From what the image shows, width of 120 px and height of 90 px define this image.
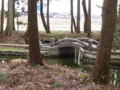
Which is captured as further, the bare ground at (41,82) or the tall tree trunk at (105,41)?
the tall tree trunk at (105,41)

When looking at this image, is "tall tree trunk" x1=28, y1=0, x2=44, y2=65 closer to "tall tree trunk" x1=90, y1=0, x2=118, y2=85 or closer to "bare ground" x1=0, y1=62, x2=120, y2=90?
"bare ground" x1=0, y1=62, x2=120, y2=90

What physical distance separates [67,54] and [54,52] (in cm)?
211

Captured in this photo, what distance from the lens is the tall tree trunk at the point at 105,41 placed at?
687 centimetres

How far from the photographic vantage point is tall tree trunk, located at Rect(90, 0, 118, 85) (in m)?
6.87

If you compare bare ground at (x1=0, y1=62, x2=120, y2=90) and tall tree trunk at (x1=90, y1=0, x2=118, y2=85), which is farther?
tall tree trunk at (x1=90, y1=0, x2=118, y2=85)

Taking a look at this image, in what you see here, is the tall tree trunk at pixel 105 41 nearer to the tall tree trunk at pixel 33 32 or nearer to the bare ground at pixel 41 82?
the bare ground at pixel 41 82

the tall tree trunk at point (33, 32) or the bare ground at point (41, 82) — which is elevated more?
the tall tree trunk at point (33, 32)

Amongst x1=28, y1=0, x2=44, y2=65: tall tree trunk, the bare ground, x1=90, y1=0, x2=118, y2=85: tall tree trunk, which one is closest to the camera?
the bare ground

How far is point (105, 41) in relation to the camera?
7059 millimetres

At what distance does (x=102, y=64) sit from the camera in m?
7.24

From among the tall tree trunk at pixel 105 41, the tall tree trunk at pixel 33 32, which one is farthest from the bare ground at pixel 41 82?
the tall tree trunk at pixel 33 32

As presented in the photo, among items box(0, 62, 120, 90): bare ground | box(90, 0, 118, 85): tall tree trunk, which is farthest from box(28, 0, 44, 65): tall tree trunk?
box(90, 0, 118, 85): tall tree trunk

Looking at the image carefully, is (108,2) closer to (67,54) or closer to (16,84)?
(16,84)

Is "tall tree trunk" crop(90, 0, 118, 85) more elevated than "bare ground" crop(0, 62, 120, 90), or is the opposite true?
"tall tree trunk" crop(90, 0, 118, 85)
